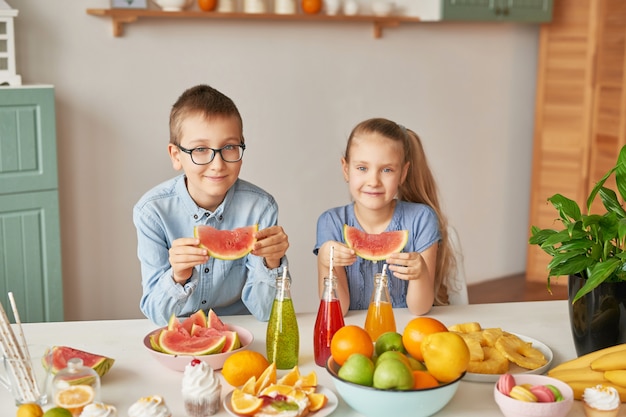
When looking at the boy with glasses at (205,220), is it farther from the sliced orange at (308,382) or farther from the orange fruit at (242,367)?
the sliced orange at (308,382)

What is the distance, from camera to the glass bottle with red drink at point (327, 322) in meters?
2.02

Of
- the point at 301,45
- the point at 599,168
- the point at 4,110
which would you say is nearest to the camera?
the point at 4,110

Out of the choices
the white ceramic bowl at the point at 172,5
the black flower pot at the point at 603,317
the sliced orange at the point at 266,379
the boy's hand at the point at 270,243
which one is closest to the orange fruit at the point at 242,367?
the sliced orange at the point at 266,379

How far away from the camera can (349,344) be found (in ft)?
5.88

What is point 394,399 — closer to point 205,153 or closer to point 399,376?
point 399,376

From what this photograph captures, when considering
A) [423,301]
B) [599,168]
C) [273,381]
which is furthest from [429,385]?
[599,168]

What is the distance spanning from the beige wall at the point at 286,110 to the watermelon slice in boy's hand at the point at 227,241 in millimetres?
2290

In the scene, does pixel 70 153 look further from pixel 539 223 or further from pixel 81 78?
pixel 539 223

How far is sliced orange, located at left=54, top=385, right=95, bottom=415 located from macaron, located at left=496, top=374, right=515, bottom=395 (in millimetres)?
861

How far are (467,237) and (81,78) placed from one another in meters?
3.14

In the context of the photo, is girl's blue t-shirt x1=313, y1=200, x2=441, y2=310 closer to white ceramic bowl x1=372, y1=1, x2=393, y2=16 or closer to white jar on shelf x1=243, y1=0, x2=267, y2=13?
white jar on shelf x1=243, y1=0, x2=267, y2=13

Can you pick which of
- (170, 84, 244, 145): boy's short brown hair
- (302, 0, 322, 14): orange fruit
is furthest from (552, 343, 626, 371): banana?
(302, 0, 322, 14): orange fruit

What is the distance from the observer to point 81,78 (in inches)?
170

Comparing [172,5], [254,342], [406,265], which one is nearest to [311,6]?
[172,5]
